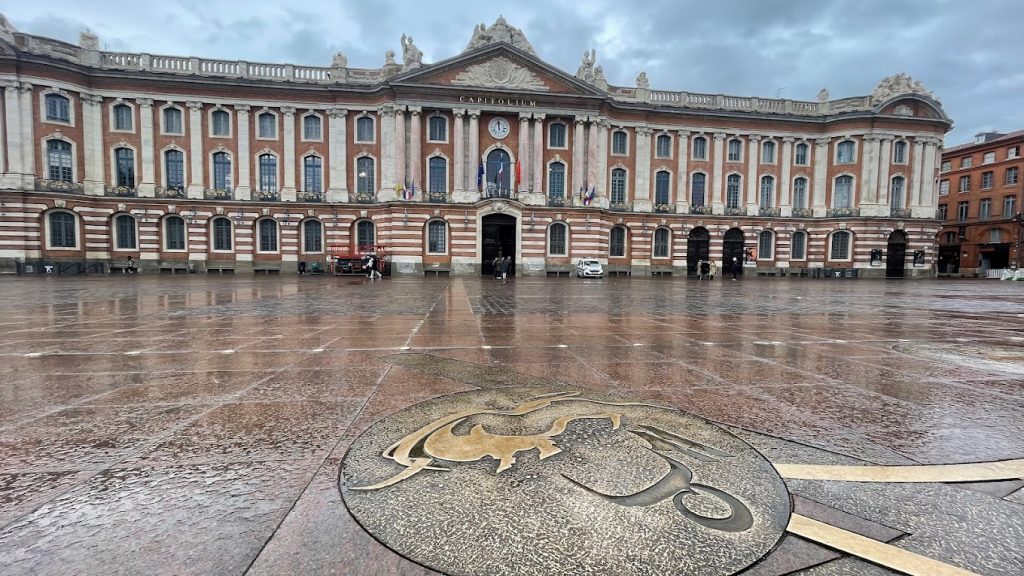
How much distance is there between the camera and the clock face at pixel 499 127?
111 ft

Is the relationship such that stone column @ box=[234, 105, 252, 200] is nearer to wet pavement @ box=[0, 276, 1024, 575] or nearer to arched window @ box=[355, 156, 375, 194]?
arched window @ box=[355, 156, 375, 194]

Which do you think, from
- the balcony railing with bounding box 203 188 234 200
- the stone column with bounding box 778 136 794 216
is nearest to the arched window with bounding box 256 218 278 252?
the balcony railing with bounding box 203 188 234 200

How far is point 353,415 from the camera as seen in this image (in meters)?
3.62

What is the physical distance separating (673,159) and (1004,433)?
37976 millimetres

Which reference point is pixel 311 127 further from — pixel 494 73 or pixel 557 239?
pixel 557 239

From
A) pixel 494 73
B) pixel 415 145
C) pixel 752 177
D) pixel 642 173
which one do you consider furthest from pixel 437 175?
pixel 752 177

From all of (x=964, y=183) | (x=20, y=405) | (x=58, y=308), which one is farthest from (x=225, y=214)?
(x=964, y=183)

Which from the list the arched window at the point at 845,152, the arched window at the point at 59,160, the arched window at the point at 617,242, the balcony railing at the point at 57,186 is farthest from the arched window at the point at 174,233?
the arched window at the point at 845,152

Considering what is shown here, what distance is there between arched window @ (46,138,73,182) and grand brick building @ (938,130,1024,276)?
75240 mm

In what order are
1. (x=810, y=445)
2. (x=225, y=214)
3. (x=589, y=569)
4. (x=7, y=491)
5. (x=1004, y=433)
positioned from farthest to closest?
(x=225, y=214) → (x=1004, y=433) → (x=810, y=445) → (x=7, y=491) → (x=589, y=569)

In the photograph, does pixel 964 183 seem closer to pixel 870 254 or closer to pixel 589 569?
pixel 870 254

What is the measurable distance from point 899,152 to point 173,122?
57133mm

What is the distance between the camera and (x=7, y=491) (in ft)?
7.94

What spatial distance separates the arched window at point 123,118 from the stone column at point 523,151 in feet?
90.0
